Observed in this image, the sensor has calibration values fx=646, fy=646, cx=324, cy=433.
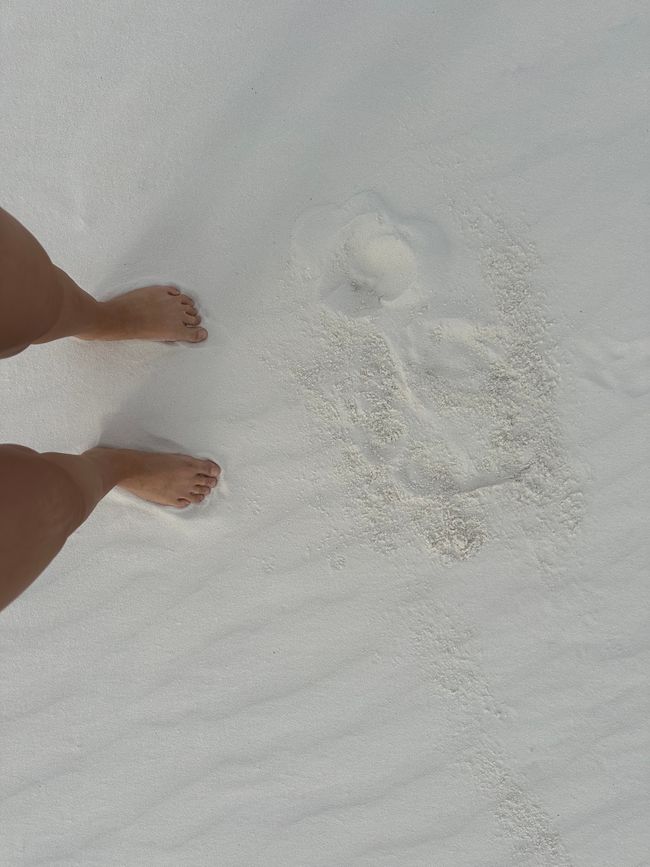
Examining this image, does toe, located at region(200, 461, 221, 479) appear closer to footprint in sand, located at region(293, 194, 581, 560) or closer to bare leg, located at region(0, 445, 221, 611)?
bare leg, located at region(0, 445, 221, 611)

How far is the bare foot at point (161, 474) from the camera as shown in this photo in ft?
5.05

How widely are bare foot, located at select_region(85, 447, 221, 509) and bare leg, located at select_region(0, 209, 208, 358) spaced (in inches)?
11.2

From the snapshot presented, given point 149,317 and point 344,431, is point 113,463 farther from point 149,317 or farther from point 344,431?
point 344,431

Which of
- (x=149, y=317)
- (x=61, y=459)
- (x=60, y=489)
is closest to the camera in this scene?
(x=60, y=489)

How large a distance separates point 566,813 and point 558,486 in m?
0.80

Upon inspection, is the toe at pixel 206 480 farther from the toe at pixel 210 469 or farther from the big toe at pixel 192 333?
the big toe at pixel 192 333

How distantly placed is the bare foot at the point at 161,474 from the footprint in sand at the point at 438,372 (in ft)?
1.27

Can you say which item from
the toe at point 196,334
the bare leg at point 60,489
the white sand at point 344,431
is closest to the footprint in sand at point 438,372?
the white sand at point 344,431

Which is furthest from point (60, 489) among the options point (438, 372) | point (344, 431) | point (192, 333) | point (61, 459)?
point (438, 372)

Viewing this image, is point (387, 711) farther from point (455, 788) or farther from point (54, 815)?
point (54, 815)

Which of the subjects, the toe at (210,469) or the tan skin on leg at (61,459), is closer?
the tan skin on leg at (61,459)

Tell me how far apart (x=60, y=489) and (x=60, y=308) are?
360 millimetres

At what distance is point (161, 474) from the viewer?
154 cm

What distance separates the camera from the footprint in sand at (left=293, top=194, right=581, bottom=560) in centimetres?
152
